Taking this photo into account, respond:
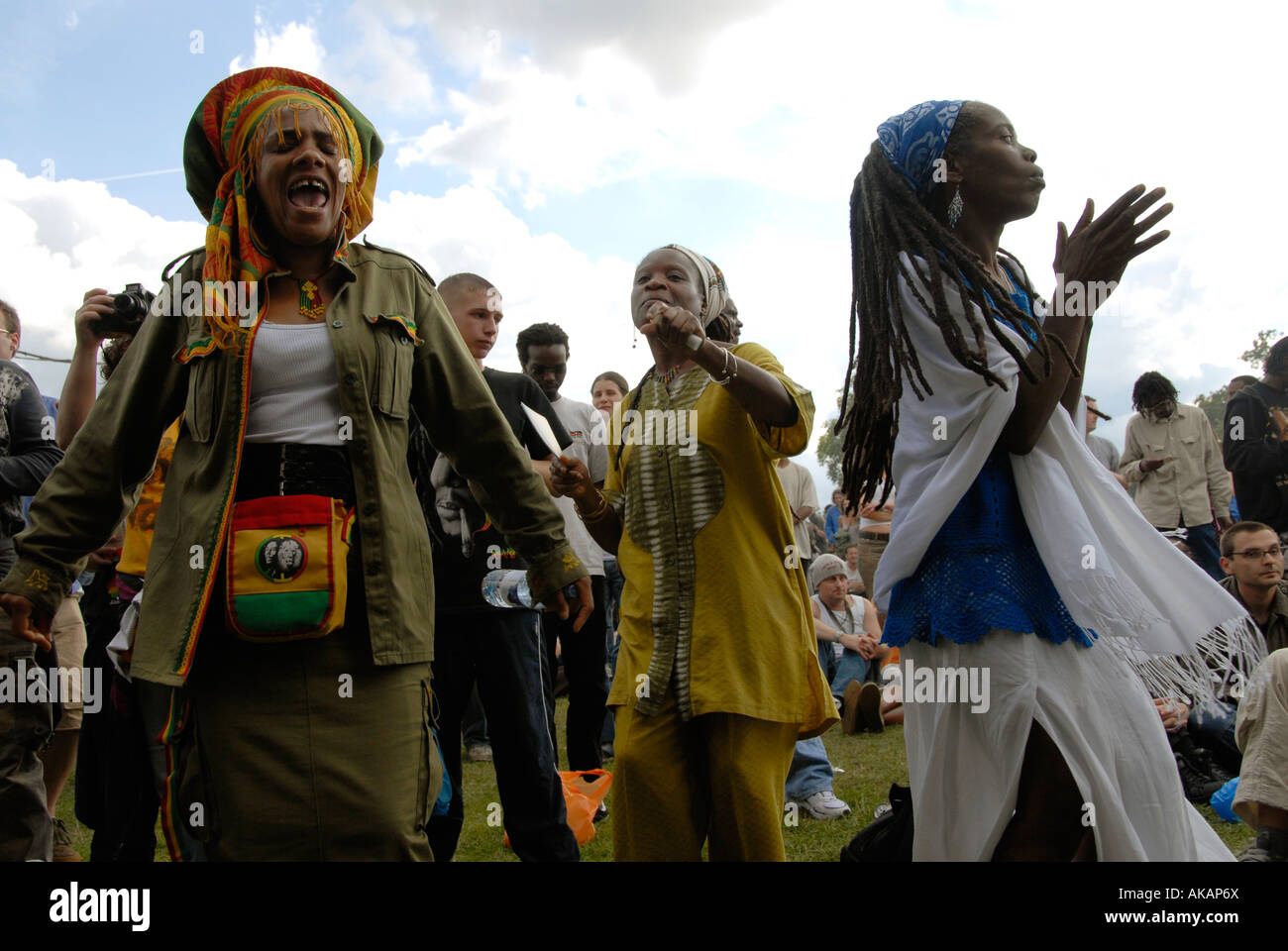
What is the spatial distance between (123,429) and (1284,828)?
3916mm

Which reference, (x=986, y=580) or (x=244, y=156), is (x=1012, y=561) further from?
(x=244, y=156)

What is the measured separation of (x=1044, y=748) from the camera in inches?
88.7

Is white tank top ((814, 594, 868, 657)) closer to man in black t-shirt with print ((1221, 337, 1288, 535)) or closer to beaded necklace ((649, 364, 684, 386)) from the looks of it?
man in black t-shirt with print ((1221, 337, 1288, 535))

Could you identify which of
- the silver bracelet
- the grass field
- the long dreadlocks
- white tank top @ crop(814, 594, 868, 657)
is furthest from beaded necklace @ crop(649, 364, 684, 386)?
white tank top @ crop(814, 594, 868, 657)

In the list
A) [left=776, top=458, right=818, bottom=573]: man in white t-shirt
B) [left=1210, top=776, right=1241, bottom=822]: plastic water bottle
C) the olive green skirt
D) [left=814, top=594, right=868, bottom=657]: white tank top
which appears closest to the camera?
the olive green skirt

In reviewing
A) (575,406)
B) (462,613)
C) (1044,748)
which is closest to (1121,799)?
(1044,748)

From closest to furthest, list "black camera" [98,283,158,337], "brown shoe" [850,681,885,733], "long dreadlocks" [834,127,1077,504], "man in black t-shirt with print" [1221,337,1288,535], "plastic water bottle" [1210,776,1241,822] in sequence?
"long dreadlocks" [834,127,1077,504], "black camera" [98,283,158,337], "plastic water bottle" [1210,776,1241,822], "man in black t-shirt with print" [1221,337,1288,535], "brown shoe" [850,681,885,733]

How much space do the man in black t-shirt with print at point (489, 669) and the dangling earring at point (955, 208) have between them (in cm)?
173

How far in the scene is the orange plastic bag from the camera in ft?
15.5

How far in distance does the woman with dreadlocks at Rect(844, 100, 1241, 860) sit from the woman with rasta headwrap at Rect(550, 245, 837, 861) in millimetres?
475

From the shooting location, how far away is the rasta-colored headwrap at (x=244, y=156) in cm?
243

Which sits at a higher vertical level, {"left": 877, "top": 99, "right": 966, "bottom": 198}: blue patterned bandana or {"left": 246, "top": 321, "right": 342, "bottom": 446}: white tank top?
{"left": 877, "top": 99, "right": 966, "bottom": 198}: blue patterned bandana

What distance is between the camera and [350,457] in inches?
92.9
